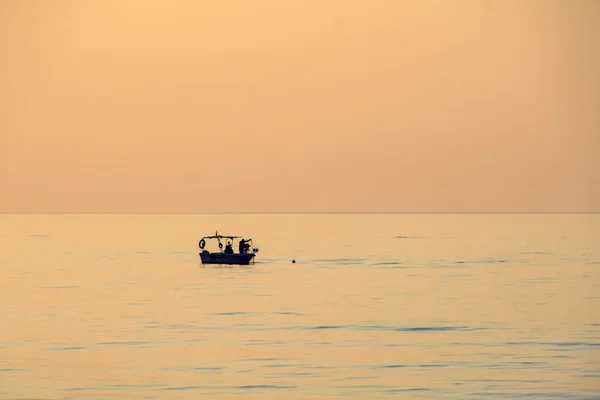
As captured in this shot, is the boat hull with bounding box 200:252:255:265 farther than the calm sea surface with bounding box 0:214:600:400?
Yes

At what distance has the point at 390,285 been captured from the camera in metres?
92.9

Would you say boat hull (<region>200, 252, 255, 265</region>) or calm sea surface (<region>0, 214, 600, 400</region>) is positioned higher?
boat hull (<region>200, 252, 255, 265</region>)

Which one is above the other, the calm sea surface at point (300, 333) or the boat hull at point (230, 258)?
the boat hull at point (230, 258)

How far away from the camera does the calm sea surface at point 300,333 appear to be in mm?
42562

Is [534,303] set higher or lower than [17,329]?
higher

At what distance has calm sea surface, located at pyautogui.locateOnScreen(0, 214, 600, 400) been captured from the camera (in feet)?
140

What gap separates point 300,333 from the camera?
2282 inches

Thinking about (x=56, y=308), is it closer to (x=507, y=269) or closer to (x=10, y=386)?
A: (x=10, y=386)

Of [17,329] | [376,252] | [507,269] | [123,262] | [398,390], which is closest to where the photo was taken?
[398,390]

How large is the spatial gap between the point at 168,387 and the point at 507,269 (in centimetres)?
7960

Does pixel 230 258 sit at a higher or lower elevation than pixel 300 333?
higher

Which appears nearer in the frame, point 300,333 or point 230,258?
point 300,333

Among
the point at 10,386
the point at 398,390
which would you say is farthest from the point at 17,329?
the point at 398,390

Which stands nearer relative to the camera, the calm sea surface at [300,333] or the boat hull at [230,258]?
the calm sea surface at [300,333]
